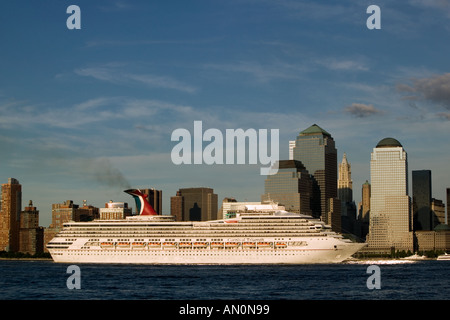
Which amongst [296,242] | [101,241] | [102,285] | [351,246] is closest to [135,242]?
[101,241]

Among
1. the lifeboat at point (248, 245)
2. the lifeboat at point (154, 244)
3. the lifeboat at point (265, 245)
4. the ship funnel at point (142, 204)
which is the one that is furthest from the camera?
the ship funnel at point (142, 204)

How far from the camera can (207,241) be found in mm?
115500

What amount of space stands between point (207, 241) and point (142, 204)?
22524 mm

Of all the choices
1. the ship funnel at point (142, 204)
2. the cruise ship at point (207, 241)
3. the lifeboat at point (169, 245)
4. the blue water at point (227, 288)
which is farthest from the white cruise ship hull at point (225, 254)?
the blue water at point (227, 288)

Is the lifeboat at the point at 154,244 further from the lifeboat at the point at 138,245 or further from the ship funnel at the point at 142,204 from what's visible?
the ship funnel at the point at 142,204

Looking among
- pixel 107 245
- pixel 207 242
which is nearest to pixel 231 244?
pixel 207 242

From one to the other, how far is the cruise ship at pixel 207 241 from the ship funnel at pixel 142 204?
7291mm

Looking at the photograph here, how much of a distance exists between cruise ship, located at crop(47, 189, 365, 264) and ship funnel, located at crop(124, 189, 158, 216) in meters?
7.29

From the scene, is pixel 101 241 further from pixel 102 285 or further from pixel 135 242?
pixel 102 285

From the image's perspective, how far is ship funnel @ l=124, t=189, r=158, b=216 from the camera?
131875 millimetres

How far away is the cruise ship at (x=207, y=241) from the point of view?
111500 millimetres

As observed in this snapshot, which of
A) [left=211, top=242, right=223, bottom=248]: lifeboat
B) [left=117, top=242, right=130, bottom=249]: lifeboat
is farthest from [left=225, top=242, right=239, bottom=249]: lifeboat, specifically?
[left=117, top=242, right=130, bottom=249]: lifeboat
